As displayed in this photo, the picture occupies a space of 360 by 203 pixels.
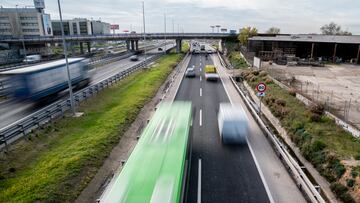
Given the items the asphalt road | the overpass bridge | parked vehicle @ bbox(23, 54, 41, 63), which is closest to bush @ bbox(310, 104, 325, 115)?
the asphalt road

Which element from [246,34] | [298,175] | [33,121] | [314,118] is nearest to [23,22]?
[246,34]

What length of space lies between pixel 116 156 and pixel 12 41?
241 ft

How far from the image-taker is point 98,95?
29.0 meters

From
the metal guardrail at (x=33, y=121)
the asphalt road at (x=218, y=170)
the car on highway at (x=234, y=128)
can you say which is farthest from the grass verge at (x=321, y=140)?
the metal guardrail at (x=33, y=121)

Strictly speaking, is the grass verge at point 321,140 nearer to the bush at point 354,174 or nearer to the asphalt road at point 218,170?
the bush at point 354,174

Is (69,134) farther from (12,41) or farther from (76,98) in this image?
(12,41)

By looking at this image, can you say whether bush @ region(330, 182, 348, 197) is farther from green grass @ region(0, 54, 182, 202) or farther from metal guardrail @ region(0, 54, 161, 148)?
metal guardrail @ region(0, 54, 161, 148)

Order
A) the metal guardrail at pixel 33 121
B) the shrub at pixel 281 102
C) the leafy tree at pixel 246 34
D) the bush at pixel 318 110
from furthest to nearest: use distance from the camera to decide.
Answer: the leafy tree at pixel 246 34, the shrub at pixel 281 102, the bush at pixel 318 110, the metal guardrail at pixel 33 121

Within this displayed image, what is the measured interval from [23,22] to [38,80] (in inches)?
4760

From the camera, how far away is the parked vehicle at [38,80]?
2255 centimetres

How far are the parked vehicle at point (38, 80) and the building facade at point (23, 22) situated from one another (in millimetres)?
110408

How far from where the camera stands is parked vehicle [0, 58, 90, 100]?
22547 millimetres

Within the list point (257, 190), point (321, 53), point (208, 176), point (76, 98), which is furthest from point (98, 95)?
point (321, 53)

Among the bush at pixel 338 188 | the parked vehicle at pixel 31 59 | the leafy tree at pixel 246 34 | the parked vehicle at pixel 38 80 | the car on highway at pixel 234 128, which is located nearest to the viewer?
the bush at pixel 338 188
